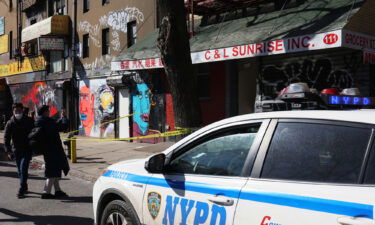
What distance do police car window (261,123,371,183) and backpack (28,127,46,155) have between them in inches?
210

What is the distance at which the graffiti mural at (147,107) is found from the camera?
591 inches

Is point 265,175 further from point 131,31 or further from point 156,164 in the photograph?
point 131,31

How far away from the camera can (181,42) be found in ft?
25.4

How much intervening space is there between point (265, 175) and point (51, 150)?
214 inches

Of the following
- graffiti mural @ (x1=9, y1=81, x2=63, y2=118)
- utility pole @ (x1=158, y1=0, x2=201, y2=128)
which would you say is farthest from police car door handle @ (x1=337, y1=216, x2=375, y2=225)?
graffiti mural @ (x1=9, y1=81, x2=63, y2=118)

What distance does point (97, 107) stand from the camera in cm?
1850

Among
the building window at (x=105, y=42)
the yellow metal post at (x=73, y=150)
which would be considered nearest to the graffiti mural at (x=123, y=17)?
the building window at (x=105, y=42)

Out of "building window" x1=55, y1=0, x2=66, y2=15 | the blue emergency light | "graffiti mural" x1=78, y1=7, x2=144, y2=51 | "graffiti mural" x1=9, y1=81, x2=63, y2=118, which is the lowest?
the blue emergency light

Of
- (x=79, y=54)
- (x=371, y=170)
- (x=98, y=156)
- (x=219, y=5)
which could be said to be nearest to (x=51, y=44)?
(x=79, y=54)

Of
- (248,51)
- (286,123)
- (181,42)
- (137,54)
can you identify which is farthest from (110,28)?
(286,123)

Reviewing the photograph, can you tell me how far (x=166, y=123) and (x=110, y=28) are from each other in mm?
5565

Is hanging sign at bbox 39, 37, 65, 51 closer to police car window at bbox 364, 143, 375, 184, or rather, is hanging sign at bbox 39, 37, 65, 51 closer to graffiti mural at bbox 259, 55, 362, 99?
graffiti mural at bbox 259, 55, 362, 99

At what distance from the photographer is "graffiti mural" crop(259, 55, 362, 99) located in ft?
32.2

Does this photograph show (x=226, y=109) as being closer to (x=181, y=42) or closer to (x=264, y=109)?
(x=181, y=42)
